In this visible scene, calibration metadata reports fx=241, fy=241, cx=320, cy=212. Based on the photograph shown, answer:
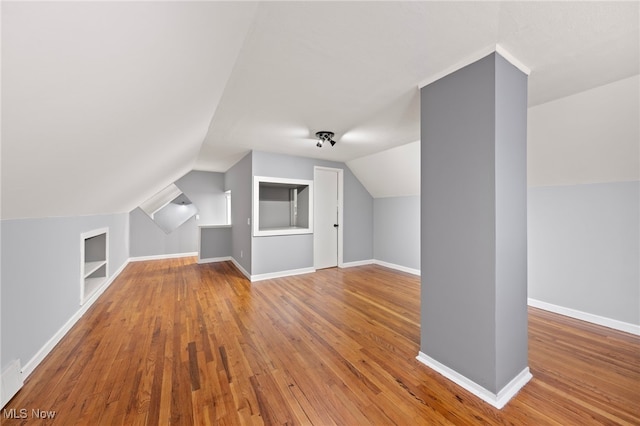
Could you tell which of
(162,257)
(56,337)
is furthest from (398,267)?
(162,257)

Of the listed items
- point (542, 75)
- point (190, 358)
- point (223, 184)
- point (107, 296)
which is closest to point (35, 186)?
point (190, 358)

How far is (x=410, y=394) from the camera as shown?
1.62 metres

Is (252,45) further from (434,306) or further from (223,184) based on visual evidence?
(223,184)

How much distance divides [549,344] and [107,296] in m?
5.41

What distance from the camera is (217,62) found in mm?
1684

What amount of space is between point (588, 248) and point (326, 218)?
12.4 ft

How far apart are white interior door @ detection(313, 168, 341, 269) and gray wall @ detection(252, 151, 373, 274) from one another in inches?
6.5

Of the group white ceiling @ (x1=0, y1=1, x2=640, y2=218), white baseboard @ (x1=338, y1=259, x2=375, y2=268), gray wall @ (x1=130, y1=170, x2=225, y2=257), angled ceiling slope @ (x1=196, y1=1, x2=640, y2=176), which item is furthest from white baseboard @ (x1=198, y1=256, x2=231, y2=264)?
angled ceiling slope @ (x1=196, y1=1, x2=640, y2=176)

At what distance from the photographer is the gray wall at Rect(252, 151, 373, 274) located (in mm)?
4383

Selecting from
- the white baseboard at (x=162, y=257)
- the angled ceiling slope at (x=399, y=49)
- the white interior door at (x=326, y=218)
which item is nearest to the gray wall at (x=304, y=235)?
the white interior door at (x=326, y=218)

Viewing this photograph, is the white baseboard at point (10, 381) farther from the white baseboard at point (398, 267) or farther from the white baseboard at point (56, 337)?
the white baseboard at point (398, 267)

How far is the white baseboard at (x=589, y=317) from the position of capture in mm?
2416

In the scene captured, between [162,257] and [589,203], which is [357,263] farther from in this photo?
[162,257]

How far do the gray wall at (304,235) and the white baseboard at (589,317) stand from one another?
3106 mm
